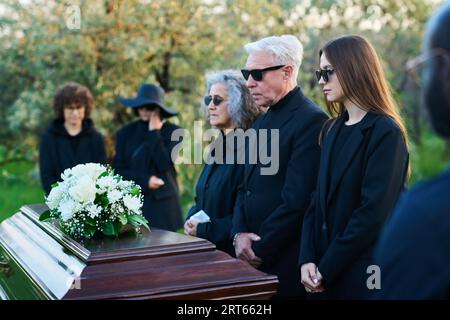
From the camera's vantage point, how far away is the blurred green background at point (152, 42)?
9.30m

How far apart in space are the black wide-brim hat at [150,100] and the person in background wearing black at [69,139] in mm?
452

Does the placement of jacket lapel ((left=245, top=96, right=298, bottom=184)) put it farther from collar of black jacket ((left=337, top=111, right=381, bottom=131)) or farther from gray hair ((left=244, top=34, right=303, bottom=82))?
collar of black jacket ((left=337, top=111, right=381, bottom=131))

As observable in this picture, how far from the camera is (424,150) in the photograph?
717 centimetres

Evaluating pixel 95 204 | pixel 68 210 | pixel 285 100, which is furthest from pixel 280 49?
pixel 68 210

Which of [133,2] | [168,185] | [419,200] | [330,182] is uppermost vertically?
[133,2]

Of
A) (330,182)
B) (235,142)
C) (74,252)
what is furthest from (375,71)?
(74,252)

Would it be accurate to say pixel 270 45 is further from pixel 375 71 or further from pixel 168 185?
pixel 168 185

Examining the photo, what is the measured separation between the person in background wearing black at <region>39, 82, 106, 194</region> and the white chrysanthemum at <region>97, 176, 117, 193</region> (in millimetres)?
2984

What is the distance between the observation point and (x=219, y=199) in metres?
4.36

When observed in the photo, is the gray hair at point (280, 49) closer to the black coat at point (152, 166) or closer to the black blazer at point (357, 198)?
the black blazer at point (357, 198)

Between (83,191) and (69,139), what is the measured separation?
3.27 meters

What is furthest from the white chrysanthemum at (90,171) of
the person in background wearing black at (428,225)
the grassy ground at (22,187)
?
the grassy ground at (22,187)

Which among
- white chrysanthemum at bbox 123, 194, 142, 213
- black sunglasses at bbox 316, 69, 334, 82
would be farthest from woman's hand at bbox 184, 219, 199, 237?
black sunglasses at bbox 316, 69, 334, 82
